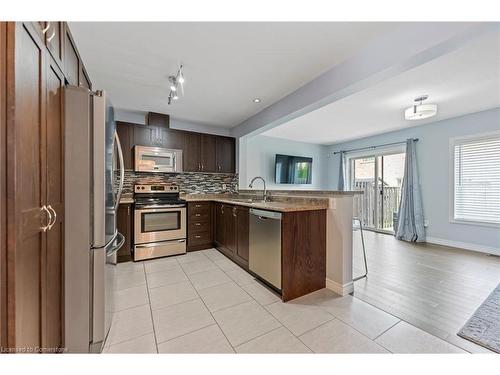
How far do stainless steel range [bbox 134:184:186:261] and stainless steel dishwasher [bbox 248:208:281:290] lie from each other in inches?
55.3

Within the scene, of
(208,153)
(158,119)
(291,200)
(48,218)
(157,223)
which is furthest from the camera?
(208,153)

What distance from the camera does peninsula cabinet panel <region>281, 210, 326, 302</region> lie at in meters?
2.07

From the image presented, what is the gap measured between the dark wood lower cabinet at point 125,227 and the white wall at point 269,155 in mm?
2162

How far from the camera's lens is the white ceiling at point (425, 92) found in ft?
7.38

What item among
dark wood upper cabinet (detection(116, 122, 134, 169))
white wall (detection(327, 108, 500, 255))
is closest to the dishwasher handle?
dark wood upper cabinet (detection(116, 122, 134, 169))

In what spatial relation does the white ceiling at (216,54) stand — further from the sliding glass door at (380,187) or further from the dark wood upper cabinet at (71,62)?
the sliding glass door at (380,187)

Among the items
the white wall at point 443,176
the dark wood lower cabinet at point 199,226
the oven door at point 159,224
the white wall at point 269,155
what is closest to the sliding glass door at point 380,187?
the white wall at point 443,176

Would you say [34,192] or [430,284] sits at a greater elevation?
[34,192]

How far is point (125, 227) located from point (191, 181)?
1543 mm

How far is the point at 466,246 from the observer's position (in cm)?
384

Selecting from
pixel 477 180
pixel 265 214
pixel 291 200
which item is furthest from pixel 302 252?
pixel 477 180

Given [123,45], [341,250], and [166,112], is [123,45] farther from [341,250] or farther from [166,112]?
[341,250]

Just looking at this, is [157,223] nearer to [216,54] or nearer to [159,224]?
[159,224]

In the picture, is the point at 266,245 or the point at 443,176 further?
the point at 443,176
